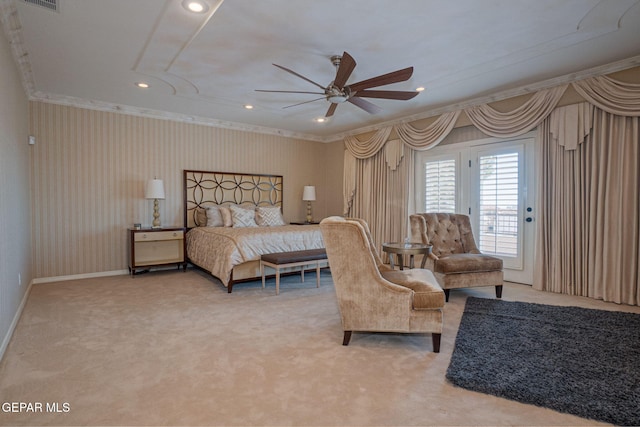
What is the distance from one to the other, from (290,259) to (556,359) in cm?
291

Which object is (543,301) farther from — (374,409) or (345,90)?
(345,90)

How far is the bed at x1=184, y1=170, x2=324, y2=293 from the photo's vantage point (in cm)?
442

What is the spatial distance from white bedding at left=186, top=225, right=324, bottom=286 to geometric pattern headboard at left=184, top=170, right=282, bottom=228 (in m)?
0.84

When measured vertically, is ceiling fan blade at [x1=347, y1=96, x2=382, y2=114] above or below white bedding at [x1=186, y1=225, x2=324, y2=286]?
above

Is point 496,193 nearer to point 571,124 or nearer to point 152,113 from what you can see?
point 571,124

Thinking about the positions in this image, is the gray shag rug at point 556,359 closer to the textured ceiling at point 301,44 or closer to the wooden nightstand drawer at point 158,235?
the textured ceiling at point 301,44

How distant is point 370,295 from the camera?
2584 mm

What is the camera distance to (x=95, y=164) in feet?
17.0

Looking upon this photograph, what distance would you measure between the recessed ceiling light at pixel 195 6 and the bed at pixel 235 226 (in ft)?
8.62

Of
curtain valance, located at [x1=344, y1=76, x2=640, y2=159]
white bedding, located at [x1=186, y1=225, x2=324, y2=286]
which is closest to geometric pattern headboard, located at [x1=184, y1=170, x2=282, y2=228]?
white bedding, located at [x1=186, y1=225, x2=324, y2=286]

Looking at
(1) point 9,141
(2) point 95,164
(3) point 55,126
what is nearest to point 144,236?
(2) point 95,164

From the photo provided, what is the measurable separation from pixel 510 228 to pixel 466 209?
71 cm

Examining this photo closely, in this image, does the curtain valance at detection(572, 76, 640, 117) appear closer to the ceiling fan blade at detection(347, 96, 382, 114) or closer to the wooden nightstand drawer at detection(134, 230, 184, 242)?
the ceiling fan blade at detection(347, 96, 382, 114)

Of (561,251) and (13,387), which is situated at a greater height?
(561,251)
